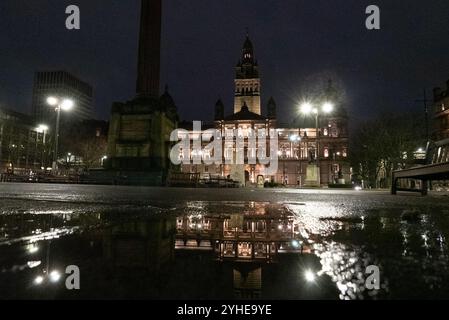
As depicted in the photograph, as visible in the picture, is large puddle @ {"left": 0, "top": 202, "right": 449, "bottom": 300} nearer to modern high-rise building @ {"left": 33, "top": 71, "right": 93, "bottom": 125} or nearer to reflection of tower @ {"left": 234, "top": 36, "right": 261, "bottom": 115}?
reflection of tower @ {"left": 234, "top": 36, "right": 261, "bottom": 115}

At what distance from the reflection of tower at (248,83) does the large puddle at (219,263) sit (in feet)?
267

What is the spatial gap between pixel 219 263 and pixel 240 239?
22.8 inches

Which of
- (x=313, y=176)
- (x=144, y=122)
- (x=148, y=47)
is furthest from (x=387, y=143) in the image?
(x=148, y=47)

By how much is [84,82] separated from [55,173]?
326ft

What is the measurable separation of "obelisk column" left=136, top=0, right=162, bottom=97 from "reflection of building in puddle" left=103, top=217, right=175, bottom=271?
23163mm

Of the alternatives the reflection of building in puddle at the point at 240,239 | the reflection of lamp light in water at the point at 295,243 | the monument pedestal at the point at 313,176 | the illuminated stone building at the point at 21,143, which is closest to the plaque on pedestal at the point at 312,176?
the monument pedestal at the point at 313,176

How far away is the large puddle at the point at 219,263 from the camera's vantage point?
0.89 m

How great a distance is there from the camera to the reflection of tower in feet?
276

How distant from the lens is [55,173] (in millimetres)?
25094

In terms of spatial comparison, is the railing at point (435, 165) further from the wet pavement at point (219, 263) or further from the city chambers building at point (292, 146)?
the city chambers building at point (292, 146)

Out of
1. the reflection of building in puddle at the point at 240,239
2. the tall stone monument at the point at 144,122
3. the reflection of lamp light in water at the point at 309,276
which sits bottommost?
the reflection of building in puddle at the point at 240,239

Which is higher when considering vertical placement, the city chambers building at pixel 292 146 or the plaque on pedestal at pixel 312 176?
the city chambers building at pixel 292 146
